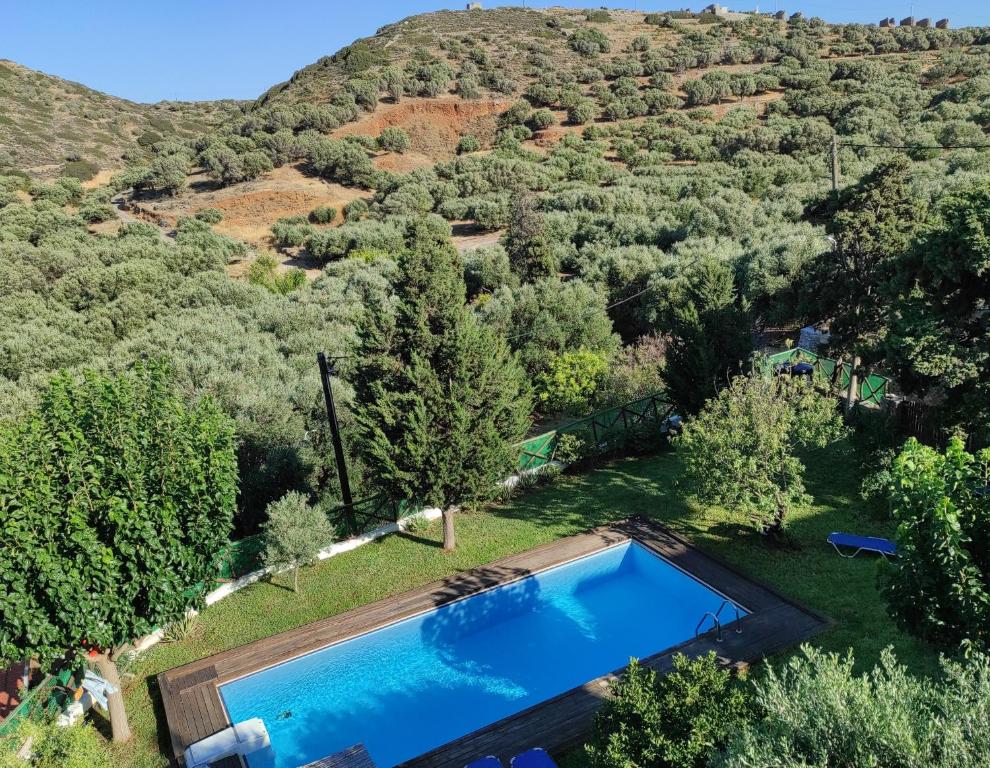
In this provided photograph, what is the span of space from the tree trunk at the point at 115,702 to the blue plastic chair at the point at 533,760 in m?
7.04

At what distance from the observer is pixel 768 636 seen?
12109mm

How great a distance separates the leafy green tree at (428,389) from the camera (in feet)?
48.3

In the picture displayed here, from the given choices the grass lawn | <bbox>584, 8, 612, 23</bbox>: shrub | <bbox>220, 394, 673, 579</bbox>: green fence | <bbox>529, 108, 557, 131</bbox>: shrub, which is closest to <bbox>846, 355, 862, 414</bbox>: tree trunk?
the grass lawn

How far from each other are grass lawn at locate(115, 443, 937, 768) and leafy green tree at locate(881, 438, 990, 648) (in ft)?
12.9

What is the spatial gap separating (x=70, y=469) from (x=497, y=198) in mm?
47010

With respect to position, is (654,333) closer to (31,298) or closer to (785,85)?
(31,298)

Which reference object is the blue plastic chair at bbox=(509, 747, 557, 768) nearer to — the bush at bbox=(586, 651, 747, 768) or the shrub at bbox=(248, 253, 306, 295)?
the bush at bbox=(586, 651, 747, 768)

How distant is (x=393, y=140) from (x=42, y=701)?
64957mm

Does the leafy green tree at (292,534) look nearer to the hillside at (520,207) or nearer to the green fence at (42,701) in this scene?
the hillside at (520,207)

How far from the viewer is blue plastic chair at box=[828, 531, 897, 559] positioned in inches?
557

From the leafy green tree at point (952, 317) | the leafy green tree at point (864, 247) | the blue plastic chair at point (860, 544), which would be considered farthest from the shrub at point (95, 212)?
the leafy green tree at point (952, 317)

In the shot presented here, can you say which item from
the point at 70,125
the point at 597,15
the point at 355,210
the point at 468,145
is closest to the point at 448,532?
the point at 355,210

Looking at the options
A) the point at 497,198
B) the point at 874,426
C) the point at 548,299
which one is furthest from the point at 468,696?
the point at 497,198

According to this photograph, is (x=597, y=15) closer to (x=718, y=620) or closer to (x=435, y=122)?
(x=435, y=122)
